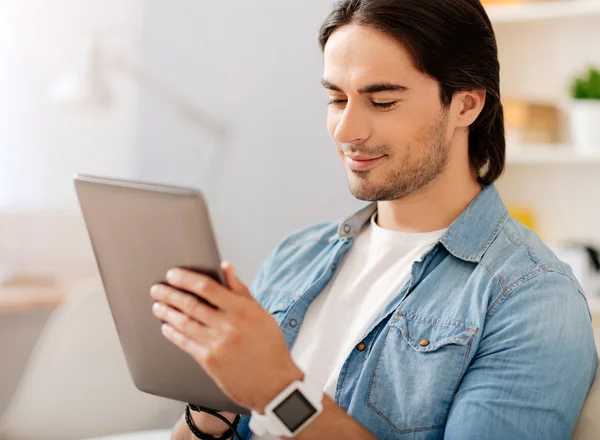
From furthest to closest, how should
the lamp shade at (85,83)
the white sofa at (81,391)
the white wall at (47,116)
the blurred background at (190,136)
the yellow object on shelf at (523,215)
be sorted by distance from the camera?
the white wall at (47,116) < the lamp shade at (85,83) < the yellow object on shelf at (523,215) < the blurred background at (190,136) < the white sofa at (81,391)

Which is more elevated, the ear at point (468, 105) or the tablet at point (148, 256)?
the ear at point (468, 105)

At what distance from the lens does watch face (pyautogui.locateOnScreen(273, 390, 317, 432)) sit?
3.12ft

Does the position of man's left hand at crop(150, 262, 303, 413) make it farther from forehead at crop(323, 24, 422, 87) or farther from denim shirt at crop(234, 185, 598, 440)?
forehead at crop(323, 24, 422, 87)

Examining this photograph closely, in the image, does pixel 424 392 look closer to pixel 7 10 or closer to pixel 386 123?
pixel 386 123


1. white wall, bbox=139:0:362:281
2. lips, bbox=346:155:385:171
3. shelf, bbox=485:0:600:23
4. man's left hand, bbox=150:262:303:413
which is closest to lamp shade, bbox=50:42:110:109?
white wall, bbox=139:0:362:281

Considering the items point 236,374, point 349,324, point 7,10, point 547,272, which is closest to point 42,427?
point 349,324

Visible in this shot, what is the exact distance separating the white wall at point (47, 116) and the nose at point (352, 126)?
1.47 m

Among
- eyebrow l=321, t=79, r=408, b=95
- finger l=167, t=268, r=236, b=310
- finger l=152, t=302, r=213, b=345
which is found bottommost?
finger l=152, t=302, r=213, b=345

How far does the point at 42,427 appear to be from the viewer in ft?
5.74

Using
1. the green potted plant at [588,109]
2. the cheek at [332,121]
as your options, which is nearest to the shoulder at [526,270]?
the cheek at [332,121]

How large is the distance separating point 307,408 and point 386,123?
475 millimetres

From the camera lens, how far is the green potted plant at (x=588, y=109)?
7.09 feet

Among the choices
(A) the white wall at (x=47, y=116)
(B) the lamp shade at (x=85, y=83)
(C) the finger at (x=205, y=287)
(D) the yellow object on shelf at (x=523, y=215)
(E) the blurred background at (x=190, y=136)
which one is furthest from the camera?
(A) the white wall at (x=47, y=116)

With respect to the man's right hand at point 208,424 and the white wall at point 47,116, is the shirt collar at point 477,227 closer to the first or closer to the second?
the man's right hand at point 208,424
